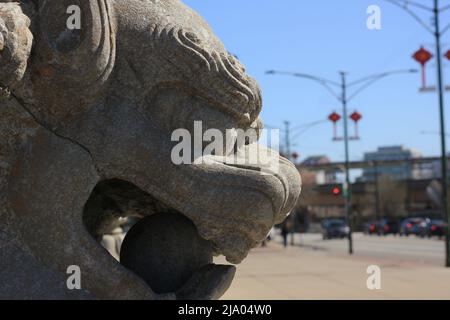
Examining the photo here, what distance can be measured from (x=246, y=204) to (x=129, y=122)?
93 centimetres

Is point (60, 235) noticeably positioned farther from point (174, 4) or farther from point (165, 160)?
point (174, 4)

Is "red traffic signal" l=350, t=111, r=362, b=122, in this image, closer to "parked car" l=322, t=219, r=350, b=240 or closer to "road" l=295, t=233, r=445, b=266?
"road" l=295, t=233, r=445, b=266

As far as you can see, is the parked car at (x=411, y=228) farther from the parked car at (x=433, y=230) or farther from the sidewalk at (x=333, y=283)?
the sidewalk at (x=333, y=283)

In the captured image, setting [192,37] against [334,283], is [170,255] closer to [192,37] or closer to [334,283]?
[192,37]

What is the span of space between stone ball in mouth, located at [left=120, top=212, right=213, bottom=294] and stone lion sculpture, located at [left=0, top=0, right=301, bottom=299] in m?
0.12

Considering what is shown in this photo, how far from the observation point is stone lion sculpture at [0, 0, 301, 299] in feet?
13.8

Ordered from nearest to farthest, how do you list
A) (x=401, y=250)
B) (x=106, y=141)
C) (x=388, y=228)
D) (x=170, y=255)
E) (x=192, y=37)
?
(x=106, y=141) → (x=192, y=37) → (x=170, y=255) → (x=401, y=250) → (x=388, y=228)

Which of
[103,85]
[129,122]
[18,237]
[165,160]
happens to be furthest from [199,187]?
[18,237]

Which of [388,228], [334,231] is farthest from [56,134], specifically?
[388,228]

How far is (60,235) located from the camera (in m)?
4.21

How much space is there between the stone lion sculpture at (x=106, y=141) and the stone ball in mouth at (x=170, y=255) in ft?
0.39

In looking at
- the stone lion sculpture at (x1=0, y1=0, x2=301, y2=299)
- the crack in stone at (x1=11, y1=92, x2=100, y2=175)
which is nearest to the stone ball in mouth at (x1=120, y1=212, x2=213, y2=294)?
the stone lion sculpture at (x1=0, y1=0, x2=301, y2=299)

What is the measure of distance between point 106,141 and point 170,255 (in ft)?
3.01

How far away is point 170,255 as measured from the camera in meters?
4.61
